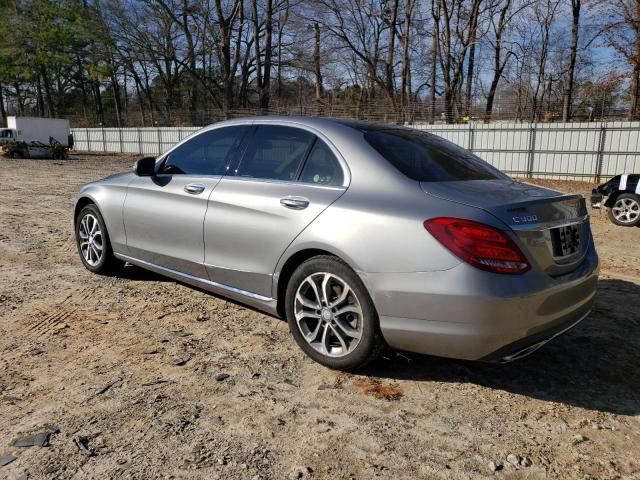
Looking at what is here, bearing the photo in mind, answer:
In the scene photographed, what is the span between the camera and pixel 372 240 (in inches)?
112

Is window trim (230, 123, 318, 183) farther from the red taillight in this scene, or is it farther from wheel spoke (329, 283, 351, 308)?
the red taillight

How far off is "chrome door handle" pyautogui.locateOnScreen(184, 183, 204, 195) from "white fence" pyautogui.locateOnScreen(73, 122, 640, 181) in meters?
18.8

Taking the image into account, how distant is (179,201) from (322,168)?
1357 millimetres

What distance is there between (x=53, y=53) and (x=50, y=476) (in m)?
48.6

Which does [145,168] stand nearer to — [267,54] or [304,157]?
[304,157]

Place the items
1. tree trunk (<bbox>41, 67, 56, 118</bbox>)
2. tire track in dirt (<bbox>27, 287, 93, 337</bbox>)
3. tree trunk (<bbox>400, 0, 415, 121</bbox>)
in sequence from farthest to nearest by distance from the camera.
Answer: tree trunk (<bbox>41, 67, 56, 118</bbox>) < tree trunk (<bbox>400, 0, 415, 121</bbox>) < tire track in dirt (<bbox>27, 287, 93, 337</bbox>)

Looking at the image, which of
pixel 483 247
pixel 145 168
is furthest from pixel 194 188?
pixel 483 247

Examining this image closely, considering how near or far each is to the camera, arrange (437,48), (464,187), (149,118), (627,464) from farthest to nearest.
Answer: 1. (149,118)
2. (437,48)
3. (464,187)
4. (627,464)

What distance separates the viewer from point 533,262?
2674 mm

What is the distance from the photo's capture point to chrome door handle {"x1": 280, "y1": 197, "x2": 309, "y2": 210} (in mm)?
3207

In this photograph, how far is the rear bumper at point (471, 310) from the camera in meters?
2.57

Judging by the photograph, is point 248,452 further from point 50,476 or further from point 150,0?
point 150,0

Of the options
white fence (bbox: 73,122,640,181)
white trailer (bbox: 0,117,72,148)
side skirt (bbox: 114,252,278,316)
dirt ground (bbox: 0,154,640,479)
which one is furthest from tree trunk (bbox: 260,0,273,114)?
dirt ground (bbox: 0,154,640,479)

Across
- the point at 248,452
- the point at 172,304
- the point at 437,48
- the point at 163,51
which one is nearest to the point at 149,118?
the point at 163,51
